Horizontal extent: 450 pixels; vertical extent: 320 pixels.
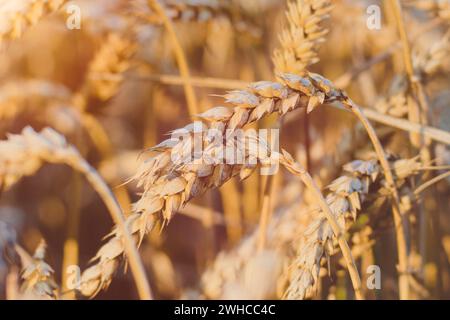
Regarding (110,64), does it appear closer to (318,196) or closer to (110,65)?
(110,65)

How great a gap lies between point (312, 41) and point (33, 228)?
0.89 meters

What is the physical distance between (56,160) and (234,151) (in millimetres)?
252

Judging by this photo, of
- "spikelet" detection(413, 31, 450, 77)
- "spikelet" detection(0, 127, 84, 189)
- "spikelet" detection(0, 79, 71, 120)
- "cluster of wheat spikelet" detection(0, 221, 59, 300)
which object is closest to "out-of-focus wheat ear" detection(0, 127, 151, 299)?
"spikelet" detection(0, 127, 84, 189)

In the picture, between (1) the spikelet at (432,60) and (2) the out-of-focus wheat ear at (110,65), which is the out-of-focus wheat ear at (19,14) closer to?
(2) the out-of-focus wheat ear at (110,65)

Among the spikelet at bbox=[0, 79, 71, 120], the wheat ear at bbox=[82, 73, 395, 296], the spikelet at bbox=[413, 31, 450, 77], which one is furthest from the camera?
the spikelet at bbox=[0, 79, 71, 120]

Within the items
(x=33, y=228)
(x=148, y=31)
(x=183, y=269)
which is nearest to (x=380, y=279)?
(x=183, y=269)

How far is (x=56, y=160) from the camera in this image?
77cm

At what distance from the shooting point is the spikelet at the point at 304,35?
0.83m

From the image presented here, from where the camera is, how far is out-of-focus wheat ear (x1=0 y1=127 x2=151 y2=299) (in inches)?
27.9

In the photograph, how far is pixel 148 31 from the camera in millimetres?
1154

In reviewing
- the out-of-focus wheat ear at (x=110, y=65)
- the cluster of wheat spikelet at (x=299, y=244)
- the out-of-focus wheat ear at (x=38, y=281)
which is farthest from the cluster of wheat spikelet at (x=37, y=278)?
the out-of-focus wheat ear at (x=110, y=65)

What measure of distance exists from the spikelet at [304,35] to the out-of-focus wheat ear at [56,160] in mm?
336

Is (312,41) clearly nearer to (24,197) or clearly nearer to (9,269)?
(9,269)

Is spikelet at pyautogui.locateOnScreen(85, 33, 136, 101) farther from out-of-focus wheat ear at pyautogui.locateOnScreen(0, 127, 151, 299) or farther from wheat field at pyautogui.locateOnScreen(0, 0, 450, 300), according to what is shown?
out-of-focus wheat ear at pyautogui.locateOnScreen(0, 127, 151, 299)
